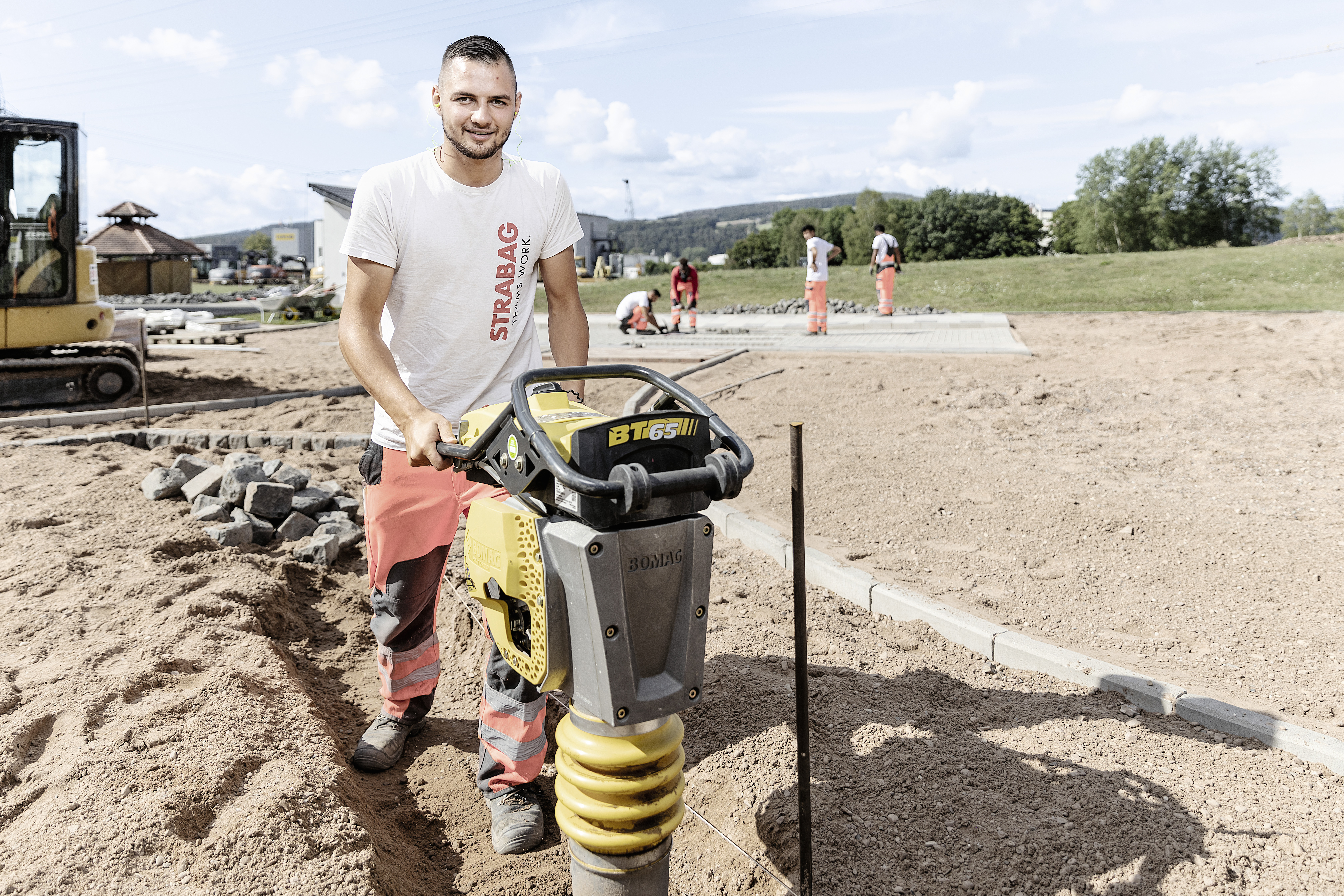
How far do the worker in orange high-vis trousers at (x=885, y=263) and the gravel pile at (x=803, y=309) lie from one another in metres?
1.66

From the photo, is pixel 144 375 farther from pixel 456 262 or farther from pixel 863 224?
pixel 863 224

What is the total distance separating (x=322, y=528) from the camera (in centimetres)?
510

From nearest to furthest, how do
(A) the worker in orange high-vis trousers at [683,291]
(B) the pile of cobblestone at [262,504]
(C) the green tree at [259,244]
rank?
1. (B) the pile of cobblestone at [262,504]
2. (A) the worker in orange high-vis trousers at [683,291]
3. (C) the green tree at [259,244]

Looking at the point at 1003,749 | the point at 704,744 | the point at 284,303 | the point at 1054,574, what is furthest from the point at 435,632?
the point at 284,303

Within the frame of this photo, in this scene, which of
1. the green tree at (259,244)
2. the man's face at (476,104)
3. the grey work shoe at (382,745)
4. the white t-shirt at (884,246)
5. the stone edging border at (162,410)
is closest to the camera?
the man's face at (476,104)

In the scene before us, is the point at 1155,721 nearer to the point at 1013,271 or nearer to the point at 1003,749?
the point at 1003,749

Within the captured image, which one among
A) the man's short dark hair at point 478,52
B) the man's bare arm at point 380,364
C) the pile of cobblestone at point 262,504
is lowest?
the pile of cobblestone at point 262,504

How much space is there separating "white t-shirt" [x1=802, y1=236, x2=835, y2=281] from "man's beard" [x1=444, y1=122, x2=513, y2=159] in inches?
486

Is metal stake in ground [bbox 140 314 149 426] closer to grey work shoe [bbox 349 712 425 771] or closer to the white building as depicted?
grey work shoe [bbox 349 712 425 771]

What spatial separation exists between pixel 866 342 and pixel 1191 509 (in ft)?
27.9

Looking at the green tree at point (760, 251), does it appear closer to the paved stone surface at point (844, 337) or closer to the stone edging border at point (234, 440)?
the paved stone surface at point (844, 337)

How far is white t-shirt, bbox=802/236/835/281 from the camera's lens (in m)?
14.5

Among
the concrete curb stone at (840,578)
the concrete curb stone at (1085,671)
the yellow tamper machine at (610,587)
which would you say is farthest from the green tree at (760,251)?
the yellow tamper machine at (610,587)

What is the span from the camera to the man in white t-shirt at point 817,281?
1454 centimetres
